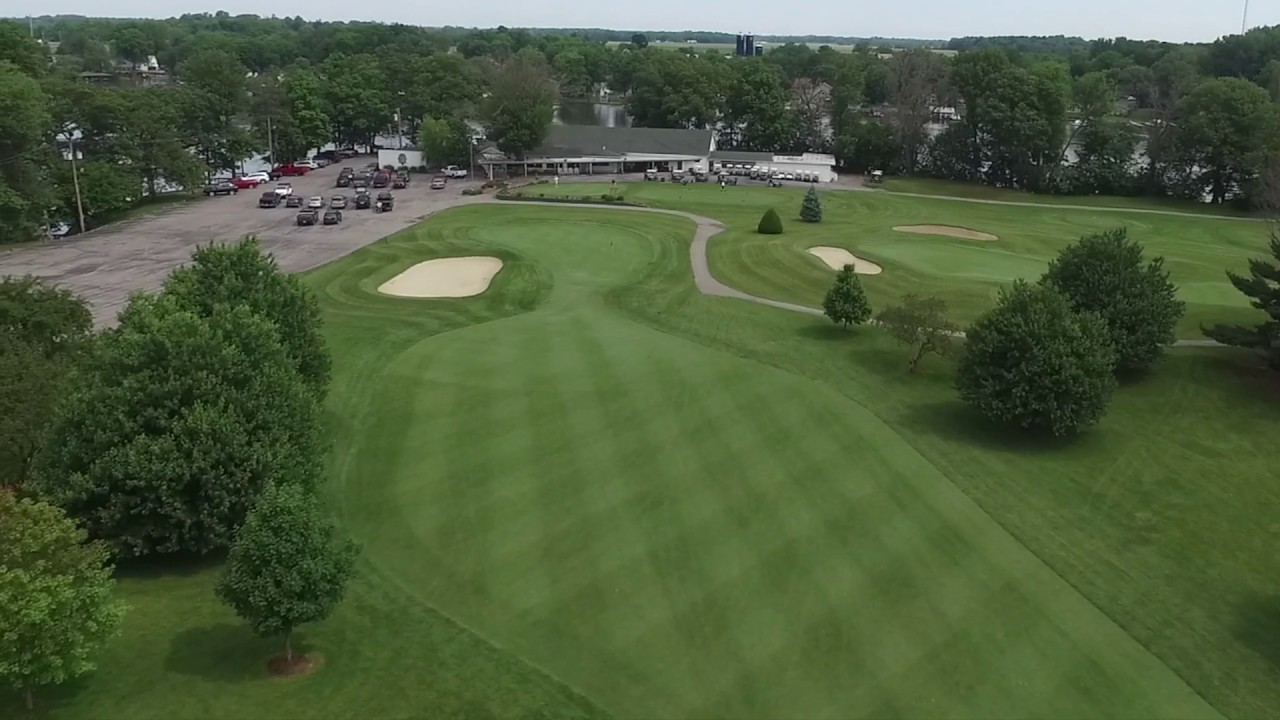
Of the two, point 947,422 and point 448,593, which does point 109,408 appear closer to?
point 448,593

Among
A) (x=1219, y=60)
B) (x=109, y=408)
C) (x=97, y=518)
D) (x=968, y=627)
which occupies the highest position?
(x=1219, y=60)

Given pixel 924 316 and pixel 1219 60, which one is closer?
pixel 924 316

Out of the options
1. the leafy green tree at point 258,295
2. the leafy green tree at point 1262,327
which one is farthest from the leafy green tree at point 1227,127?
the leafy green tree at point 258,295

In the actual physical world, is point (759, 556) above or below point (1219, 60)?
below

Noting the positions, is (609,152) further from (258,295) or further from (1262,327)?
(258,295)

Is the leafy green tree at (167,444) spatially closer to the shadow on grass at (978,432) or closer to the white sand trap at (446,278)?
the shadow on grass at (978,432)

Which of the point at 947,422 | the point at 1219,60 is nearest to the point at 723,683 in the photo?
the point at 947,422

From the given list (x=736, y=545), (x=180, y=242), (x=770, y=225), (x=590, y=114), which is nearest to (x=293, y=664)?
(x=736, y=545)
